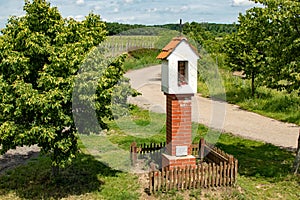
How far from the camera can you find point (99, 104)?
9.06 metres

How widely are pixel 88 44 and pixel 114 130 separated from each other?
8.43 metres

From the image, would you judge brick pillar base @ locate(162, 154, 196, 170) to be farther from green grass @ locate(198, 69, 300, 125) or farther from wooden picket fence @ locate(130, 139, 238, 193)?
green grass @ locate(198, 69, 300, 125)

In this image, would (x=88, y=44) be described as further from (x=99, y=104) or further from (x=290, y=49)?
(x=290, y=49)

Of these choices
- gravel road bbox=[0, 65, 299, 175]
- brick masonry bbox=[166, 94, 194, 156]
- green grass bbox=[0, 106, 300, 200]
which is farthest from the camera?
gravel road bbox=[0, 65, 299, 175]

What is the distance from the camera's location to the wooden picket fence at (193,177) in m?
9.79

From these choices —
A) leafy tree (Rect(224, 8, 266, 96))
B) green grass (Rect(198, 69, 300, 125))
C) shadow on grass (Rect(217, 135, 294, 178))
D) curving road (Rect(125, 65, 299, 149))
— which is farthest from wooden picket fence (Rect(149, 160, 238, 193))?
leafy tree (Rect(224, 8, 266, 96))

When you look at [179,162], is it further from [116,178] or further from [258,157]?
[258,157]

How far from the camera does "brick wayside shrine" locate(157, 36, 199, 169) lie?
32.9 feet

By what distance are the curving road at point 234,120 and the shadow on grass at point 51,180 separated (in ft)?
24.9

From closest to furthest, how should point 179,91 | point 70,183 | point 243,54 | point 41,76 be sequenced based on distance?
point 41,76 < point 179,91 < point 70,183 < point 243,54

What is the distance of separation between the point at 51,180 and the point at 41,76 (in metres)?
3.48

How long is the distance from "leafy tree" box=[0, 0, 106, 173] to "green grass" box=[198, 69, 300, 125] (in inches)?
508

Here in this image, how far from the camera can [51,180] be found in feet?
35.9

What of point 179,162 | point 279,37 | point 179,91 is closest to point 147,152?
point 179,162
